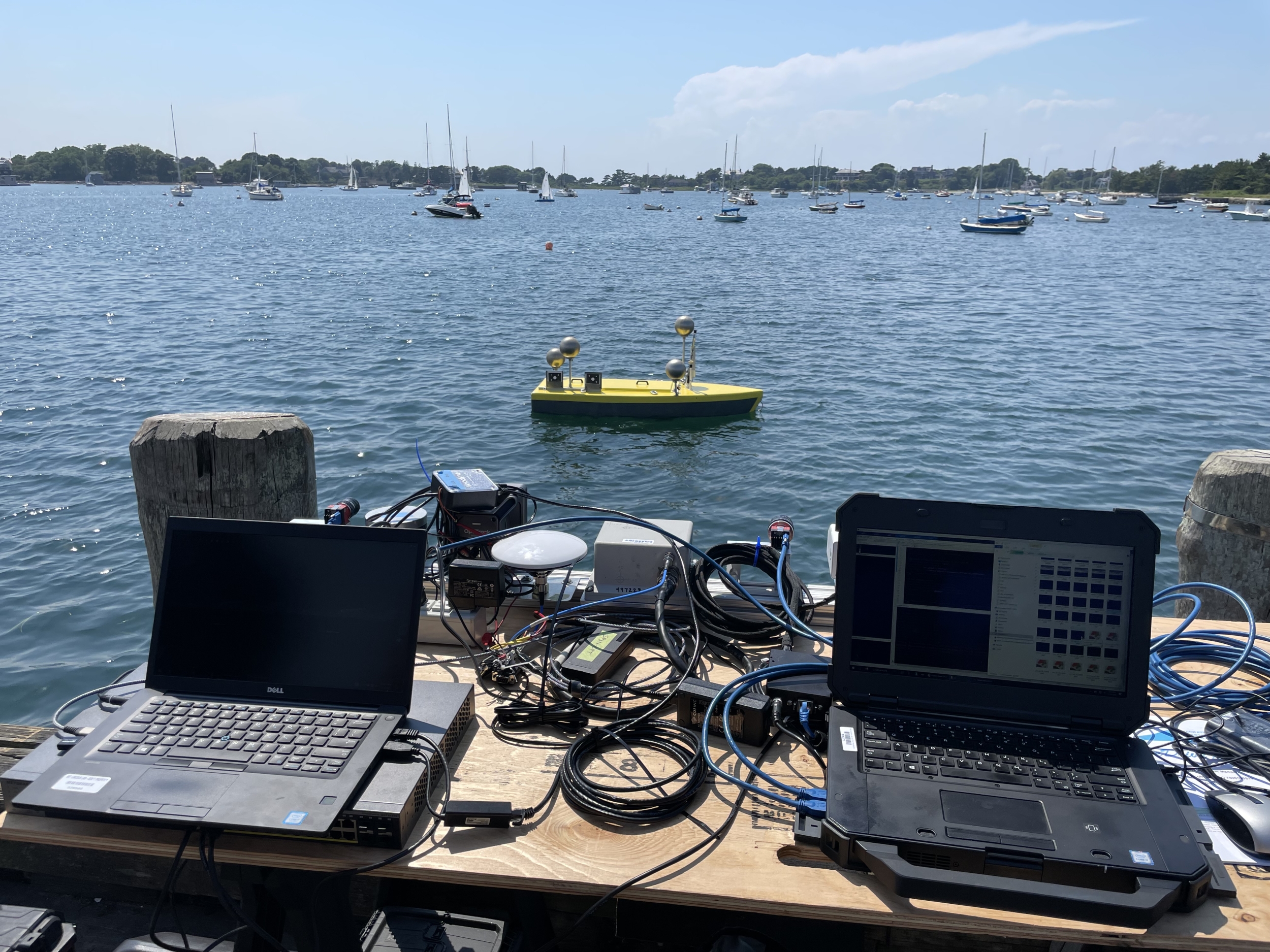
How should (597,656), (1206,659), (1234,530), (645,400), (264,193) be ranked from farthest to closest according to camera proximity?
(264,193), (645,400), (1234,530), (1206,659), (597,656)

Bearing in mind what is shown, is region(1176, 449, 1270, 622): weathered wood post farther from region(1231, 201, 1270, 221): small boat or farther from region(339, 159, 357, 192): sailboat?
region(339, 159, 357, 192): sailboat

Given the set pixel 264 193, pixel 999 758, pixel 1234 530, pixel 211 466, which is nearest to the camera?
pixel 999 758

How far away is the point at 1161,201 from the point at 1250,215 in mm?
47812

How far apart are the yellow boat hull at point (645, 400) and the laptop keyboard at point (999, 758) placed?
1330 centimetres

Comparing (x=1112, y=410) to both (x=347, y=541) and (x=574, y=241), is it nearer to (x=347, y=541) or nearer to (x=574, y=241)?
(x=347, y=541)

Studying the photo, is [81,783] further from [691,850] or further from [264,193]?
[264,193]

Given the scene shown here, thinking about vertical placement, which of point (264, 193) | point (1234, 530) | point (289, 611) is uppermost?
point (264, 193)

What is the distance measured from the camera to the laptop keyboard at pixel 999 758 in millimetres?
1858

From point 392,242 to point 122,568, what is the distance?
58218mm

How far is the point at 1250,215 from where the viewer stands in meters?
102

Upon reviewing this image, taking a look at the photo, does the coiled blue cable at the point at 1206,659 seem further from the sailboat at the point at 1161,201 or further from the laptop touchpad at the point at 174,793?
the sailboat at the point at 1161,201

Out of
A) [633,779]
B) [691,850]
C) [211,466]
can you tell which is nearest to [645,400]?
[211,466]

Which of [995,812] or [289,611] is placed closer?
[995,812]

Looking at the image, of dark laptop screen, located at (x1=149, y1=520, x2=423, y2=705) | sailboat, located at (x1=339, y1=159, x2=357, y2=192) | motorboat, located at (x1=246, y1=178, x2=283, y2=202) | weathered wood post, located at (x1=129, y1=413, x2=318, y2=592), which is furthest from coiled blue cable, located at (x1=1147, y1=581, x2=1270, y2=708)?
sailboat, located at (x1=339, y1=159, x2=357, y2=192)
